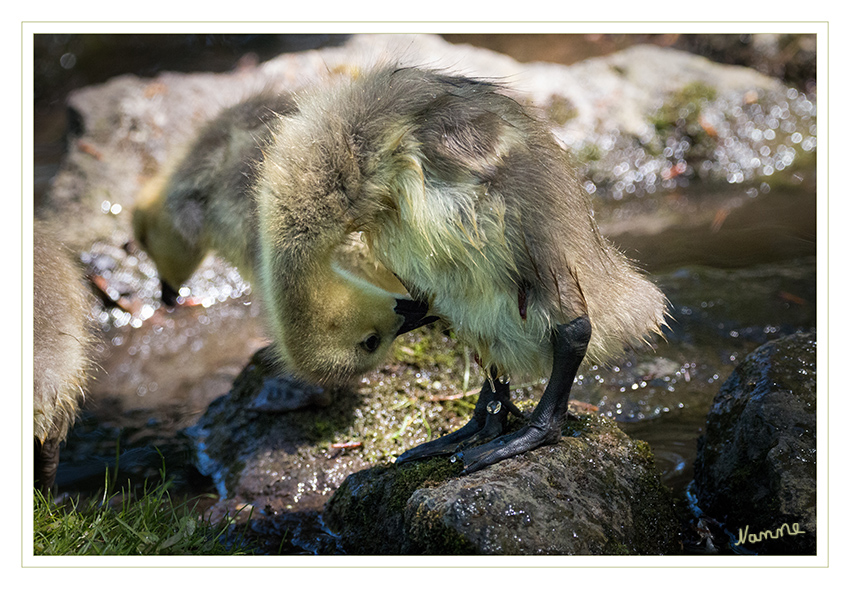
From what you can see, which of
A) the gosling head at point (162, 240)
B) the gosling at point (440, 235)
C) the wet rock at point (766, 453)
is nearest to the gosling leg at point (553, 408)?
the gosling at point (440, 235)

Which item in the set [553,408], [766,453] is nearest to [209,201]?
[553,408]

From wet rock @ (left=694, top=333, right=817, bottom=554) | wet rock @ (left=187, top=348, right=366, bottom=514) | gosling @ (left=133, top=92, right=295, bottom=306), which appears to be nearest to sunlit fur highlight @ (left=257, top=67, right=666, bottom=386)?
wet rock @ (left=694, top=333, right=817, bottom=554)

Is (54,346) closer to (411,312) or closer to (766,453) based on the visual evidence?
(411,312)

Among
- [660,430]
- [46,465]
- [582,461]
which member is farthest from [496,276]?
[46,465]

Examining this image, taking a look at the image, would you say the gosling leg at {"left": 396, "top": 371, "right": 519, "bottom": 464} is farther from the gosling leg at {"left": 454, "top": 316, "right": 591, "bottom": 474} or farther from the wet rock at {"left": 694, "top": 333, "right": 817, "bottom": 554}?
the wet rock at {"left": 694, "top": 333, "right": 817, "bottom": 554}

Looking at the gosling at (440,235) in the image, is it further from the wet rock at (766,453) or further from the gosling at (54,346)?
the gosling at (54,346)
